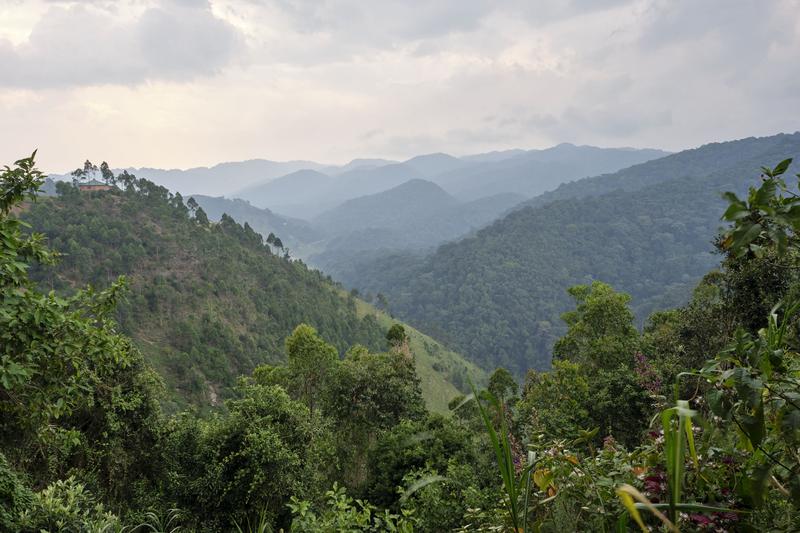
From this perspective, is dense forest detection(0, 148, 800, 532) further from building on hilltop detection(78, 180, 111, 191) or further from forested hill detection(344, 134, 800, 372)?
forested hill detection(344, 134, 800, 372)

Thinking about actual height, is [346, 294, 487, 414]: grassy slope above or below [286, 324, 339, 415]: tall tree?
below

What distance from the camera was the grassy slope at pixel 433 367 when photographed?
5993 cm

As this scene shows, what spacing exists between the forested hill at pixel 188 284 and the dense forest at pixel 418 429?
2963cm

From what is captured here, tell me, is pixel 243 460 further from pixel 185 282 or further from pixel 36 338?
pixel 185 282

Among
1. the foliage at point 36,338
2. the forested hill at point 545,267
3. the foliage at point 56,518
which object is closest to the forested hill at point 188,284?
the foliage at point 56,518

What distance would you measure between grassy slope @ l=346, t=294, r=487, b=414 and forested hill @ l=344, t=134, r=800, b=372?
707 inches

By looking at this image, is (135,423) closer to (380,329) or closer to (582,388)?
(582,388)

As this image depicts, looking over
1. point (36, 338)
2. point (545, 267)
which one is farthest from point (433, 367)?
point (545, 267)

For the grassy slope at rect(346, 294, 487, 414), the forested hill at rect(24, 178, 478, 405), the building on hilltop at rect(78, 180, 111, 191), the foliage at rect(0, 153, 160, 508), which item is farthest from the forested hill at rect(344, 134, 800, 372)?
the foliage at rect(0, 153, 160, 508)

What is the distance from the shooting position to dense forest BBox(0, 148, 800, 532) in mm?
1635

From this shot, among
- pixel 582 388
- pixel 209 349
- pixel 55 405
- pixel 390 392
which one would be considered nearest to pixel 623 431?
pixel 582 388

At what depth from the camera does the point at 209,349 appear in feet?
149

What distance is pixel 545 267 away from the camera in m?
139

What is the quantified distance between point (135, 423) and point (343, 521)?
8564 mm
